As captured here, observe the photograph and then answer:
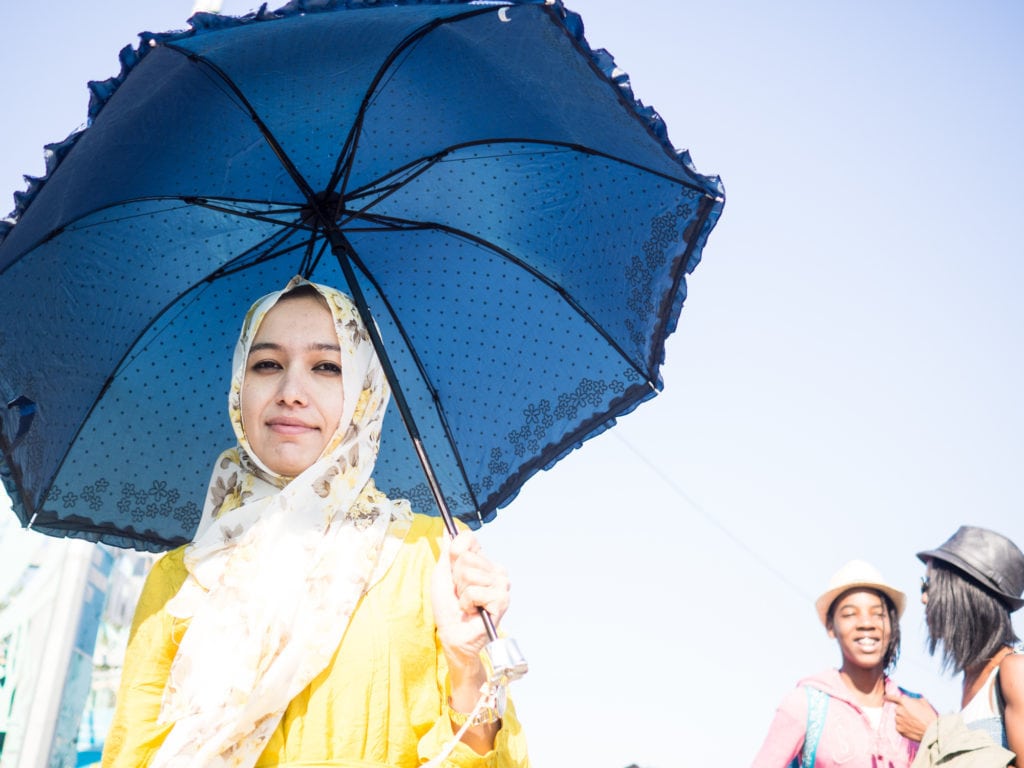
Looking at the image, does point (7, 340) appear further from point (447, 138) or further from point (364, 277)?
point (447, 138)

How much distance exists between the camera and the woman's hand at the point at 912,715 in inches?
152

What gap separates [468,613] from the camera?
75.9 inches

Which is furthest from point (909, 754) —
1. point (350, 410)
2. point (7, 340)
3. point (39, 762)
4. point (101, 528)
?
point (39, 762)

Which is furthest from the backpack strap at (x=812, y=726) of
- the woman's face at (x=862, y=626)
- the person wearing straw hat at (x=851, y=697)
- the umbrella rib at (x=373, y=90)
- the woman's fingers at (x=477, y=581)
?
the umbrella rib at (x=373, y=90)

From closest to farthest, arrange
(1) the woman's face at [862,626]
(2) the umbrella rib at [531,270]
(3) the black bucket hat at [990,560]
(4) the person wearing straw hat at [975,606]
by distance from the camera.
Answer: (2) the umbrella rib at [531,270] < (4) the person wearing straw hat at [975,606] < (3) the black bucket hat at [990,560] < (1) the woman's face at [862,626]

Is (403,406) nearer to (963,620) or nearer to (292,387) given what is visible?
(292,387)

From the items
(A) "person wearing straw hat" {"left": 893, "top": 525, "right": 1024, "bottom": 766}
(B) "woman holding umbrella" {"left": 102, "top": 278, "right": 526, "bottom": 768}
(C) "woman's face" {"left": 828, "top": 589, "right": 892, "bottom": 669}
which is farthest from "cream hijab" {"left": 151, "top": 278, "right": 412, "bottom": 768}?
(C) "woman's face" {"left": 828, "top": 589, "right": 892, "bottom": 669}

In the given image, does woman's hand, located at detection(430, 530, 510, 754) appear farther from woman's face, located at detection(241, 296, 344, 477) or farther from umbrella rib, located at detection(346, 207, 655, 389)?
umbrella rib, located at detection(346, 207, 655, 389)

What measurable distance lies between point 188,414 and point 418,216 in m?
0.89

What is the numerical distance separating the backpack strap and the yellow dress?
2264 mm

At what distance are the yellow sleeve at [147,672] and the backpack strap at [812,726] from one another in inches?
105

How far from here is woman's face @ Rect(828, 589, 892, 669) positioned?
411cm

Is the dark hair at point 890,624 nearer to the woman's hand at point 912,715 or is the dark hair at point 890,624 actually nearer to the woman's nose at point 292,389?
the woman's hand at point 912,715

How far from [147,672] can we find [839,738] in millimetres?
2792
